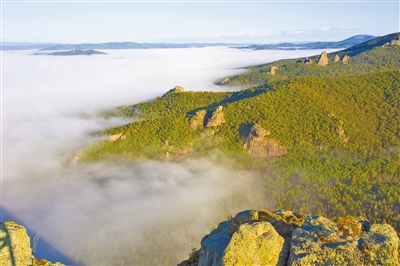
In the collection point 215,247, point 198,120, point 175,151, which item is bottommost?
point 175,151

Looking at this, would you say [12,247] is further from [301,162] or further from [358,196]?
[301,162]

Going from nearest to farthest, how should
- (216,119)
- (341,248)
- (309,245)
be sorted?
(341,248) → (309,245) → (216,119)

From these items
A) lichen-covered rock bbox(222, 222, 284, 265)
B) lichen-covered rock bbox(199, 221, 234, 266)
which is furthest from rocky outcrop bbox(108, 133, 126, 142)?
lichen-covered rock bbox(222, 222, 284, 265)

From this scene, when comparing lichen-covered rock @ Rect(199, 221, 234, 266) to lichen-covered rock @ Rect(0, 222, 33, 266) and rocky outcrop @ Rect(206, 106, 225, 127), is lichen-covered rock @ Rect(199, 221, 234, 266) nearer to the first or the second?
lichen-covered rock @ Rect(0, 222, 33, 266)

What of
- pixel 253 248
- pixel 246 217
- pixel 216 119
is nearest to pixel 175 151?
pixel 216 119

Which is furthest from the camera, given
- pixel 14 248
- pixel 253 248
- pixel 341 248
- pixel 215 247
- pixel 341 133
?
pixel 341 133

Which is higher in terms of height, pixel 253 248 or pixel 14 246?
pixel 253 248

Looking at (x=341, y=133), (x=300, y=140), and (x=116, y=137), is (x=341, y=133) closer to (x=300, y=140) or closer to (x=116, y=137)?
(x=300, y=140)
